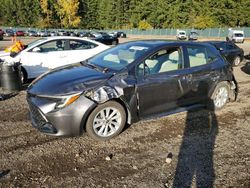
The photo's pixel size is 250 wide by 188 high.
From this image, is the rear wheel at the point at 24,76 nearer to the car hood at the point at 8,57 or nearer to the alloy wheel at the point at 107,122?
the car hood at the point at 8,57

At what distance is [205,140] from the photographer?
5043 mm

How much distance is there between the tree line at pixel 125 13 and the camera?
2601 inches

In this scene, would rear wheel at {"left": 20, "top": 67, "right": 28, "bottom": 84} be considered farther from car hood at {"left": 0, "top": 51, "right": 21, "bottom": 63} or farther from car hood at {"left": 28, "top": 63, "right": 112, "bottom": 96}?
car hood at {"left": 28, "top": 63, "right": 112, "bottom": 96}

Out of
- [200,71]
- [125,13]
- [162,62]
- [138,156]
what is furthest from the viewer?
[125,13]

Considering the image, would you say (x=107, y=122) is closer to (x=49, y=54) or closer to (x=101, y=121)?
(x=101, y=121)

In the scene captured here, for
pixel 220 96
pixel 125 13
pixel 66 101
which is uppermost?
pixel 125 13

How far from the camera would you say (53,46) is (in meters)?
9.80

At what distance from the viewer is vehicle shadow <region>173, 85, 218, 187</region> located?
382 centimetres

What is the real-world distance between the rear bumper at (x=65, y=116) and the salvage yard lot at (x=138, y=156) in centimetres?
30

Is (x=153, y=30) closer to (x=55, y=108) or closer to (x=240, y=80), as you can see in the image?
(x=240, y=80)

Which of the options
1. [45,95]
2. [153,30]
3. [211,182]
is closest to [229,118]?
[211,182]

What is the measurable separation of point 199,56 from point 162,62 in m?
1.12

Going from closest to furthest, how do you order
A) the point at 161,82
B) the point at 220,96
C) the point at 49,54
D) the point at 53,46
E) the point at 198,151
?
the point at 198,151 → the point at 161,82 → the point at 220,96 → the point at 49,54 → the point at 53,46

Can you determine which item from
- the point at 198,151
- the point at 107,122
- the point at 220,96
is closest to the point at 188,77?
the point at 220,96
